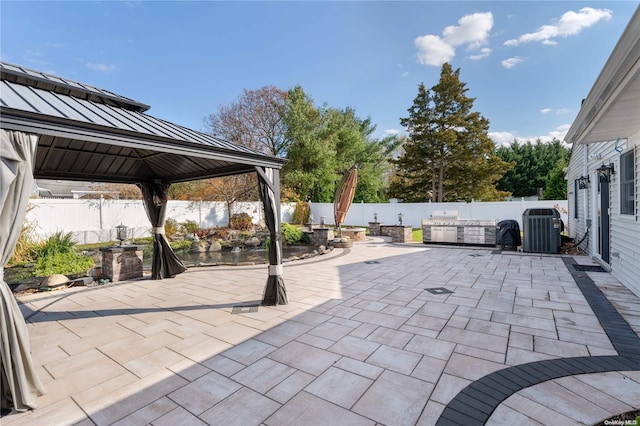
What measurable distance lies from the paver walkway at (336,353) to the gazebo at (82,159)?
0.51 metres

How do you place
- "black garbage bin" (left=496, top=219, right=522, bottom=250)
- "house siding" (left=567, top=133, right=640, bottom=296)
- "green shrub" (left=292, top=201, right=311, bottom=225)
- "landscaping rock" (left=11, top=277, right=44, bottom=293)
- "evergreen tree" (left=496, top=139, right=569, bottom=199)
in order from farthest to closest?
"evergreen tree" (left=496, top=139, right=569, bottom=199), "green shrub" (left=292, top=201, right=311, bottom=225), "black garbage bin" (left=496, top=219, right=522, bottom=250), "landscaping rock" (left=11, top=277, right=44, bottom=293), "house siding" (left=567, top=133, right=640, bottom=296)

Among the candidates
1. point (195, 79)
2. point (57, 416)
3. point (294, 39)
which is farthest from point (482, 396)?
point (195, 79)

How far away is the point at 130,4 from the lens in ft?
21.7

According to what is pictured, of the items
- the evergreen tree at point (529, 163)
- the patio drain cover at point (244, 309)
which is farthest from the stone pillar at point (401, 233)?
the evergreen tree at point (529, 163)

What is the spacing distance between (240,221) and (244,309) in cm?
1210

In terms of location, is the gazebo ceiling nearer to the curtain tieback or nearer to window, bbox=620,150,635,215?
the curtain tieback

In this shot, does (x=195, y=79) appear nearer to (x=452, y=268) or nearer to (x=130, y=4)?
(x=130, y=4)

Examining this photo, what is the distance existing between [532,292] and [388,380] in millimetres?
3644

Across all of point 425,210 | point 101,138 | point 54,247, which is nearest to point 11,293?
point 101,138

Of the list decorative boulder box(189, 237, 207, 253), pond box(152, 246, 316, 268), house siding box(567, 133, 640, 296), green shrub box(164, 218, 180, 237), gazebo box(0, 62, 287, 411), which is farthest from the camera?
green shrub box(164, 218, 180, 237)

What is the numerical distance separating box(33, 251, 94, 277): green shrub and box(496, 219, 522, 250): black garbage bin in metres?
11.0

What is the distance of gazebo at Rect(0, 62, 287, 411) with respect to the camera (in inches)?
80.9

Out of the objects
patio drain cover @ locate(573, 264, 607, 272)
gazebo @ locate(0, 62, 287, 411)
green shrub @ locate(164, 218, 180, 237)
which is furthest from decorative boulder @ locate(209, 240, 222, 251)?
patio drain cover @ locate(573, 264, 607, 272)

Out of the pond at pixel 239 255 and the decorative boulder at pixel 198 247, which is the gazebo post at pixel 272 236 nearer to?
the pond at pixel 239 255
